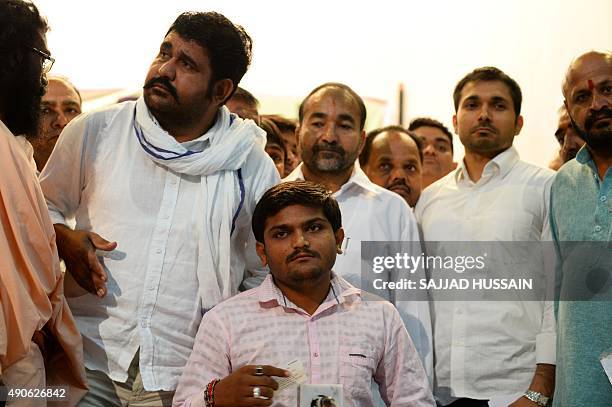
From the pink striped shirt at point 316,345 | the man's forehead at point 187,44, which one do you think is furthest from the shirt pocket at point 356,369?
the man's forehead at point 187,44

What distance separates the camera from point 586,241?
3.51 meters

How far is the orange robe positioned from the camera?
2.68m

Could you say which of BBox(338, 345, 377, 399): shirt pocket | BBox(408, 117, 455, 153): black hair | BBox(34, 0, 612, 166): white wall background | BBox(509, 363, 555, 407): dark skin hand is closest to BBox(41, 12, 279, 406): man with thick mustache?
BBox(338, 345, 377, 399): shirt pocket

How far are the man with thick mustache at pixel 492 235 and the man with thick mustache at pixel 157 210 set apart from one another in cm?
103

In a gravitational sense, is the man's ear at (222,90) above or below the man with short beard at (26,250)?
above

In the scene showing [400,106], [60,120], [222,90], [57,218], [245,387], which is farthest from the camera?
[400,106]

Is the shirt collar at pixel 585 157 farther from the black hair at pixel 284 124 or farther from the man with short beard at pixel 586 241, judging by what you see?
the black hair at pixel 284 124

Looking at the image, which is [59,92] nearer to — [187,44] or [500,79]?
[187,44]

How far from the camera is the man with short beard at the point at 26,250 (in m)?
2.71

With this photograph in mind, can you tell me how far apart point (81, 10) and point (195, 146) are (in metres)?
3.75

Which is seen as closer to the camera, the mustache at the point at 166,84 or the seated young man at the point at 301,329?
the seated young man at the point at 301,329

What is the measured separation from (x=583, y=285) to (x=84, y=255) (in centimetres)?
187

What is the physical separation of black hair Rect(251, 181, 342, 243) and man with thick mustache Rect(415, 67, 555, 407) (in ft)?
2.69

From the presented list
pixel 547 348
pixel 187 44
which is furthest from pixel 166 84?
pixel 547 348
